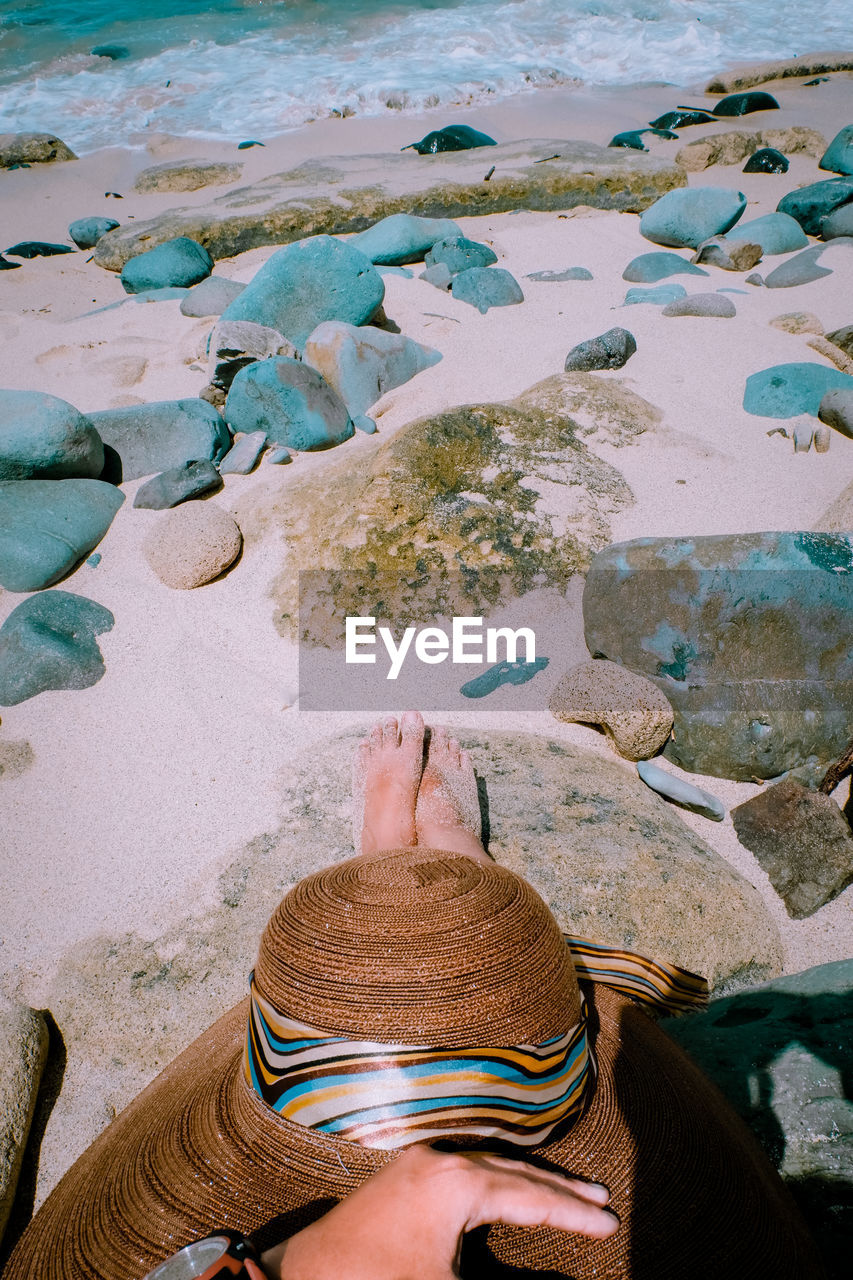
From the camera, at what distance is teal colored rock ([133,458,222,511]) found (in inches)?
139

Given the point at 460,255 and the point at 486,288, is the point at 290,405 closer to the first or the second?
the point at 486,288

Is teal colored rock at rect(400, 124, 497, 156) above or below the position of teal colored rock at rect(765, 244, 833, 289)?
above

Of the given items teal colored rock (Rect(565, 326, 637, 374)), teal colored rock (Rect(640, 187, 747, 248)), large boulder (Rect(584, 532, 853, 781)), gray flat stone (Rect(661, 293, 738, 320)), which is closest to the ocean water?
teal colored rock (Rect(640, 187, 747, 248))

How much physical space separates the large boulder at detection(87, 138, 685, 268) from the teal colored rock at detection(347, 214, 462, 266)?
77 centimetres

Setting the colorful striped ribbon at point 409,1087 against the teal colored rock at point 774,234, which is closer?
the colorful striped ribbon at point 409,1087

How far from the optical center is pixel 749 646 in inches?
98.2

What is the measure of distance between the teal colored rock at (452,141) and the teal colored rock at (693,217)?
366 centimetres

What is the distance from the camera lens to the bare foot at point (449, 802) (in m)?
1.88

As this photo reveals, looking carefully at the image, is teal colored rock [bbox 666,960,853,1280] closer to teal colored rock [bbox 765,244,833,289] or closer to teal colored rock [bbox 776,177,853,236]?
teal colored rock [bbox 765,244,833,289]

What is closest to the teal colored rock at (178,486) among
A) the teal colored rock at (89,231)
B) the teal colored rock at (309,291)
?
the teal colored rock at (309,291)

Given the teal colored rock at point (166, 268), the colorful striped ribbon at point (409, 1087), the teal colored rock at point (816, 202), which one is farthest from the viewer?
the teal colored rock at point (816, 202)

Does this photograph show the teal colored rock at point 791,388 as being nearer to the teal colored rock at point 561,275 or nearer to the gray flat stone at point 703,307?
the gray flat stone at point 703,307

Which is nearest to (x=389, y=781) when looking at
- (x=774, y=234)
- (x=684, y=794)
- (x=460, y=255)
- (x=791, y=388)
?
(x=684, y=794)

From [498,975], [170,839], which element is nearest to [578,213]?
[170,839]
